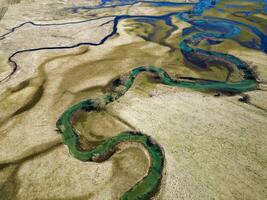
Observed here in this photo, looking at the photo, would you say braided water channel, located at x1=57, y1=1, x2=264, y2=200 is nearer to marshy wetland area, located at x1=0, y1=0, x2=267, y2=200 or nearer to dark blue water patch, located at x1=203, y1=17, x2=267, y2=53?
marshy wetland area, located at x1=0, y1=0, x2=267, y2=200

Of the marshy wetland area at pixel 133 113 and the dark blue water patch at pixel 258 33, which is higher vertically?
the marshy wetland area at pixel 133 113

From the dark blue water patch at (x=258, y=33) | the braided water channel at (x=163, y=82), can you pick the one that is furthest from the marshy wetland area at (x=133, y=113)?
the dark blue water patch at (x=258, y=33)

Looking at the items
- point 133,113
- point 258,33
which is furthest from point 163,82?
point 258,33

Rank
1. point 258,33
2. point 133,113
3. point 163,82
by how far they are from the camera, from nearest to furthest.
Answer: point 133,113
point 163,82
point 258,33

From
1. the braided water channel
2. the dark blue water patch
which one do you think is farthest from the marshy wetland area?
the dark blue water patch

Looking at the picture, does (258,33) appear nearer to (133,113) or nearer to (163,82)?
(163,82)

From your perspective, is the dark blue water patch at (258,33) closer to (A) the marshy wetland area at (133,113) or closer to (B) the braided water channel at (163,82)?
(A) the marshy wetland area at (133,113)

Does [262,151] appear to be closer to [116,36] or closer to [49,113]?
[49,113]

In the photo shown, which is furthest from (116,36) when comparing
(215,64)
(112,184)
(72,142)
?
(112,184)

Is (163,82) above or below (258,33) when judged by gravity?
above
